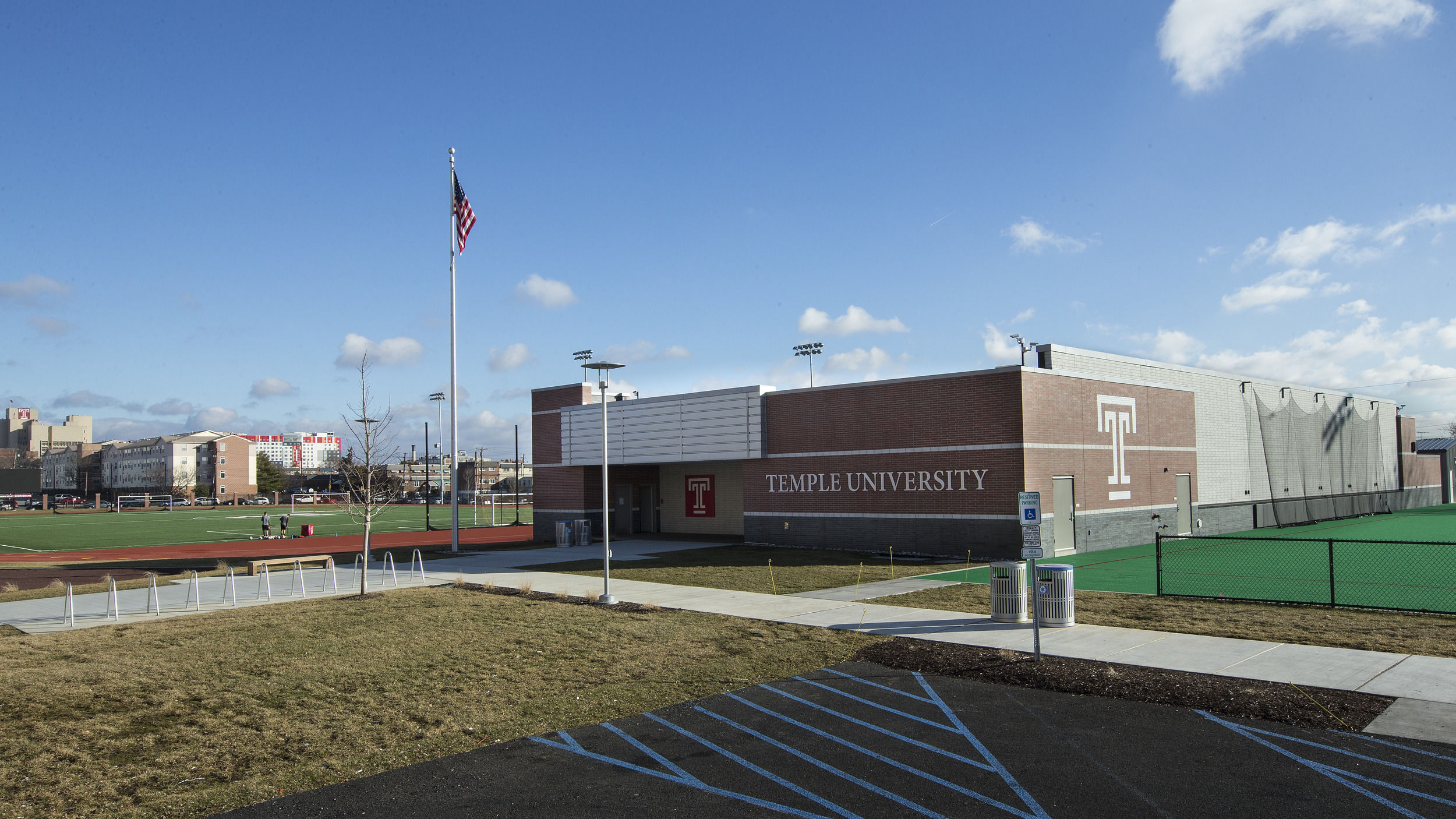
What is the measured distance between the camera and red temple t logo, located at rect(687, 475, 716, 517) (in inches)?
1524

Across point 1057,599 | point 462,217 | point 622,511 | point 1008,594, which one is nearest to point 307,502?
point 622,511

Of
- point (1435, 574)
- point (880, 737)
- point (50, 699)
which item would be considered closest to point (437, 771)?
point (880, 737)

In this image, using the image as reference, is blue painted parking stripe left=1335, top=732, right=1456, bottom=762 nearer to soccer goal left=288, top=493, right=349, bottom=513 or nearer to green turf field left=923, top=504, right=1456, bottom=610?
green turf field left=923, top=504, right=1456, bottom=610

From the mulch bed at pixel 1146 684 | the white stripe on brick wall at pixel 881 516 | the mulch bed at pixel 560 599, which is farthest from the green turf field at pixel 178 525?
the mulch bed at pixel 1146 684

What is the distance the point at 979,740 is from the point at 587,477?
31.6 metres

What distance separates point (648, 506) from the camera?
4103 cm

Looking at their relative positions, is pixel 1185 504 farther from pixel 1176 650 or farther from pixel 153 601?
A: pixel 153 601

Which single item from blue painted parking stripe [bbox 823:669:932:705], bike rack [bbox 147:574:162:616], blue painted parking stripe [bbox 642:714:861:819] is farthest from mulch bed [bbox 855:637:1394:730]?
bike rack [bbox 147:574:162:616]

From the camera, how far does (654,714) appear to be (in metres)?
9.70

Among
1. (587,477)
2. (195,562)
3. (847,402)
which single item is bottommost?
(195,562)

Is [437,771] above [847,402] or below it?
below

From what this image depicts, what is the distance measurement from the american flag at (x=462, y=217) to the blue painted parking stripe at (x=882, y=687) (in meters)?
23.2

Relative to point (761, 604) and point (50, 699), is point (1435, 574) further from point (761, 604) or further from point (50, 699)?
point (50, 699)

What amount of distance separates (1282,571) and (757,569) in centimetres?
1290
